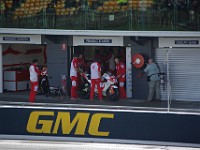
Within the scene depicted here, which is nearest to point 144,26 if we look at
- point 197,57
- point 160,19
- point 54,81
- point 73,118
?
point 160,19

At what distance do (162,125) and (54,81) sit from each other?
1298cm

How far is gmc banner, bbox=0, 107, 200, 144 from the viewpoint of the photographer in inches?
621

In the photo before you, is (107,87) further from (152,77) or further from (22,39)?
(22,39)

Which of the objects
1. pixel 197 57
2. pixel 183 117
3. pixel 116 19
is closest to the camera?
pixel 183 117

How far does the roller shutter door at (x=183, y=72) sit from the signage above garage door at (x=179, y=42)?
0.92 feet

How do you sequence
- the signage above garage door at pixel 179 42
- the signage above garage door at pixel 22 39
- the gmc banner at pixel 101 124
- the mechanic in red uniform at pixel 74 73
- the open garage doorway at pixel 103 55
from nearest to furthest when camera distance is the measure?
the gmc banner at pixel 101 124
the signage above garage door at pixel 179 42
the mechanic in red uniform at pixel 74 73
the open garage doorway at pixel 103 55
the signage above garage door at pixel 22 39

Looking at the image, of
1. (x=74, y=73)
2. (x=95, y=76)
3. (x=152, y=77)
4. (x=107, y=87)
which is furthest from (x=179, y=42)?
(x=74, y=73)

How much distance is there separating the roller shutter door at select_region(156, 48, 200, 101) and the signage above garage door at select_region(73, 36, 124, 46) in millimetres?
1895

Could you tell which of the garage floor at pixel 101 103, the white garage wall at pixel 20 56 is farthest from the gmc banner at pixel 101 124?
the white garage wall at pixel 20 56

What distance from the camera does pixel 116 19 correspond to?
27.4m

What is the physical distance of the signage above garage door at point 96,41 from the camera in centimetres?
2693

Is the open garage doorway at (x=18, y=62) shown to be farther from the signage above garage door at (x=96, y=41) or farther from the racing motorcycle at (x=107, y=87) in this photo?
the racing motorcycle at (x=107, y=87)

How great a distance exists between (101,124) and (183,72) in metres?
10.2

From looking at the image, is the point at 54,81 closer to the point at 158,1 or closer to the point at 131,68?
the point at 131,68
